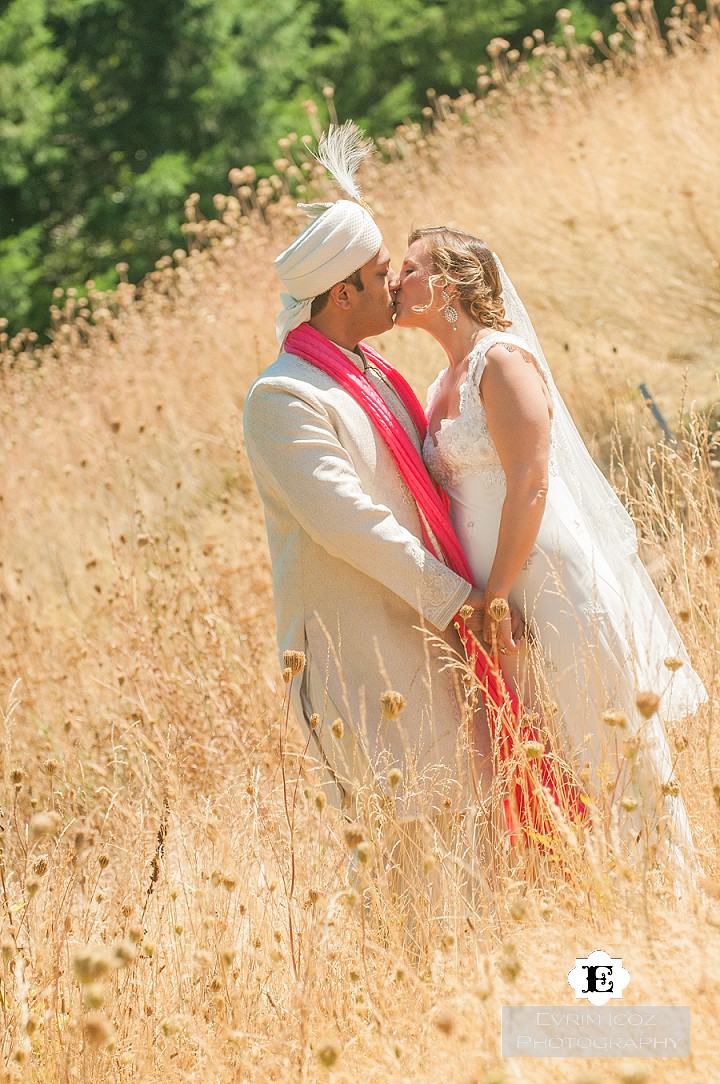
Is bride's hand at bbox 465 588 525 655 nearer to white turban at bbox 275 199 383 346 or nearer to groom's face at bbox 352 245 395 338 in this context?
groom's face at bbox 352 245 395 338

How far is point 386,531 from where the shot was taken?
2.77 meters

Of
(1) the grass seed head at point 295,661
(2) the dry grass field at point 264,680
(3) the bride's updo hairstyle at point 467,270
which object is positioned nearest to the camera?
(2) the dry grass field at point 264,680

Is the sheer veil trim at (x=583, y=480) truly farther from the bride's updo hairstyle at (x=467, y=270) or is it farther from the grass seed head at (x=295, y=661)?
the grass seed head at (x=295, y=661)

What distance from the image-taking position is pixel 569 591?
2.95 meters

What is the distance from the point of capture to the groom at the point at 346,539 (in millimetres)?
2779

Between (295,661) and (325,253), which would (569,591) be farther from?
(325,253)

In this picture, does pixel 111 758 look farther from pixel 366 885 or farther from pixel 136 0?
pixel 136 0

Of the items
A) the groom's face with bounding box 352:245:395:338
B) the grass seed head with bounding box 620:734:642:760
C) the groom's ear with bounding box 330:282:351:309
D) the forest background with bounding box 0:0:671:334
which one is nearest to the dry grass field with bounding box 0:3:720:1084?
the grass seed head with bounding box 620:734:642:760

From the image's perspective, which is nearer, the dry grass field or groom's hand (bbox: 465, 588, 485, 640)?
the dry grass field

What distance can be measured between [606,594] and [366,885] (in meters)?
1.11

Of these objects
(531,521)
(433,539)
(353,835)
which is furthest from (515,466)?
(353,835)

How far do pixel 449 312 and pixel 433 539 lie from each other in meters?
0.64

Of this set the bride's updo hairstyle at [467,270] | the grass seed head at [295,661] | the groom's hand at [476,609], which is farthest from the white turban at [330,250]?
the grass seed head at [295,661]

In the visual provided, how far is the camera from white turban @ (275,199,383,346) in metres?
2.91
